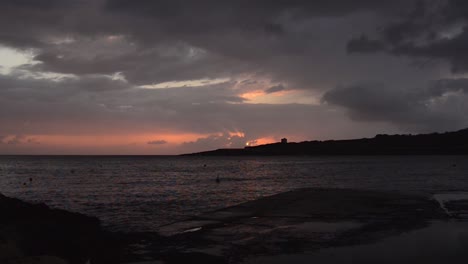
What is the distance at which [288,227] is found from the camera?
22.5 meters

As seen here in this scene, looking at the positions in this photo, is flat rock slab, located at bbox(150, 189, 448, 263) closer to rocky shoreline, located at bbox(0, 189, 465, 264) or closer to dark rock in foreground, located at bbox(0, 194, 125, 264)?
rocky shoreline, located at bbox(0, 189, 465, 264)

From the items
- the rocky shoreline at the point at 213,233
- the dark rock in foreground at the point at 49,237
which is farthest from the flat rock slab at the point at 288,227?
the dark rock in foreground at the point at 49,237

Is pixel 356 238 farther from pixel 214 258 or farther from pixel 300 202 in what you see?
pixel 300 202

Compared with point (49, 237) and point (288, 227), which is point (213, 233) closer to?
point (288, 227)

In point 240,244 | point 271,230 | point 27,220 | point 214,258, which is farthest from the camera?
point 27,220

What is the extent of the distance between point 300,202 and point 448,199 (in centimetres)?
1234

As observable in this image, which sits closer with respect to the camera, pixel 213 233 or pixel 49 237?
pixel 49 237

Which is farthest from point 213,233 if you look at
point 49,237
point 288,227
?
point 49,237

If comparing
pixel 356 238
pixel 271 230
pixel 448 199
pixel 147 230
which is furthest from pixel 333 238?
pixel 448 199

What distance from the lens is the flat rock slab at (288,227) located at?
56.4 feet

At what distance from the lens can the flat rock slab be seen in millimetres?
17203

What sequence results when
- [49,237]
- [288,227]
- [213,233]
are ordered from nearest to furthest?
[49,237] < [213,233] < [288,227]

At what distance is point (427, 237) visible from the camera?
18906mm

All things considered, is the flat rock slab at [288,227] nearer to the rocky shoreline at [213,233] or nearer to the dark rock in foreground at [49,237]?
the rocky shoreline at [213,233]
